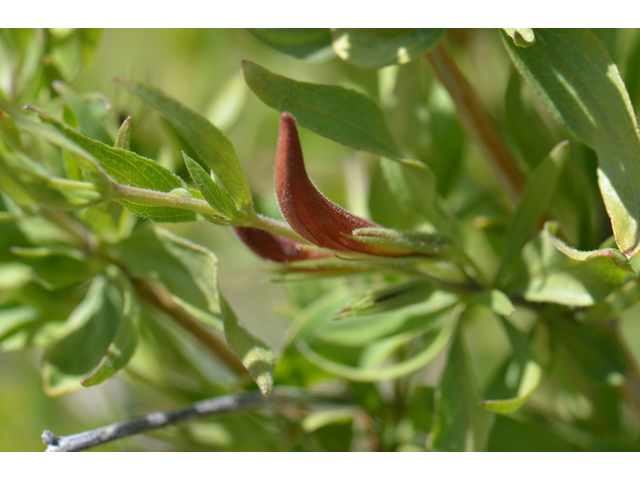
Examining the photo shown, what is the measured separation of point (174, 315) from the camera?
3.07 feet

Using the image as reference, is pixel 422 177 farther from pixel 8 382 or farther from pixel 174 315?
pixel 8 382

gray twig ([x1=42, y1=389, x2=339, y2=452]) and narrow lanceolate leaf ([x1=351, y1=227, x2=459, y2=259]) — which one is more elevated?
narrow lanceolate leaf ([x1=351, y1=227, x2=459, y2=259])

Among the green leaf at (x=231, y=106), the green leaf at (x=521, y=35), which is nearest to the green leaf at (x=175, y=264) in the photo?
the green leaf at (x=231, y=106)

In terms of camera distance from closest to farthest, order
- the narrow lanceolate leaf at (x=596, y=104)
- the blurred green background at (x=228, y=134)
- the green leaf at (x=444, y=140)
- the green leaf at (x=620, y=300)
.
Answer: the narrow lanceolate leaf at (x=596, y=104) < the green leaf at (x=620, y=300) < the green leaf at (x=444, y=140) < the blurred green background at (x=228, y=134)

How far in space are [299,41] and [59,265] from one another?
1.44 feet

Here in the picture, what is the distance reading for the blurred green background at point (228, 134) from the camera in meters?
1.03

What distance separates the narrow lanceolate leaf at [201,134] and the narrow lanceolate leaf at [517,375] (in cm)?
36

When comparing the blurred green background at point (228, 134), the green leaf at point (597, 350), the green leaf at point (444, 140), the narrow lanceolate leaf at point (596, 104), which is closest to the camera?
the narrow lanceolate leaf at point (596, 104)

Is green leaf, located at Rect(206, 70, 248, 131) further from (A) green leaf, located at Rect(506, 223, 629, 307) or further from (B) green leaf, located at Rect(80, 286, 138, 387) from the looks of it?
(A) green leaf, located at Rect(506, 223, 629, 307)

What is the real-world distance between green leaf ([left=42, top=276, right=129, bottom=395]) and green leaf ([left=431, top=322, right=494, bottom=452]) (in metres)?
0.42

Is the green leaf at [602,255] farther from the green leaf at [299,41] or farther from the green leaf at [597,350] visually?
the green leaf at [299,41]

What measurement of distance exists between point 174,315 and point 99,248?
0.55ft

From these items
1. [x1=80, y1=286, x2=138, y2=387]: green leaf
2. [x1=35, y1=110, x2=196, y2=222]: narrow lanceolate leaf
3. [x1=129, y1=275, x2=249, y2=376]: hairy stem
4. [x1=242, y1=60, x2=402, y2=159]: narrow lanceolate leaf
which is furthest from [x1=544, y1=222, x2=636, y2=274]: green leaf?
[x1=129, y1=275, x2=249, y2=376]: hairy stem

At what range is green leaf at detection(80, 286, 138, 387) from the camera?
60cm
